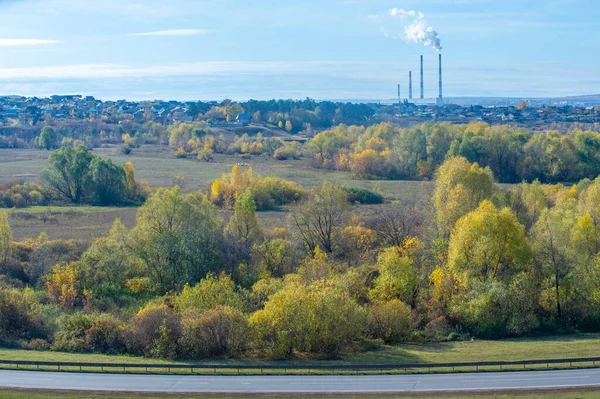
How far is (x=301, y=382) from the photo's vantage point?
75.2 feet

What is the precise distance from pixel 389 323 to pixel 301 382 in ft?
27.7

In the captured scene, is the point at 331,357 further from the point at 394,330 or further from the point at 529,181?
the point at 529,181

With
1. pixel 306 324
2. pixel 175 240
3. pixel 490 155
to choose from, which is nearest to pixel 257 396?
pixel 306 324

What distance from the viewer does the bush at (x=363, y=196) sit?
6056 centimetres

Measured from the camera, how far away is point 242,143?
103188mm

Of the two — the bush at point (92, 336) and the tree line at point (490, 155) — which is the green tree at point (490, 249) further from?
the tree line at point (490, 155)

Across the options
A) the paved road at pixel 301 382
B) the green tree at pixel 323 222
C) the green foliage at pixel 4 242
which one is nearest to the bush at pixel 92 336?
the paved road at pixel 301 382

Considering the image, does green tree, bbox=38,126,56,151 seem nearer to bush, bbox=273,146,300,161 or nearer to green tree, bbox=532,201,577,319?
bush, bbox=273,146,300,161

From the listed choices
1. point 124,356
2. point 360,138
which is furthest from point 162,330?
point 360,138

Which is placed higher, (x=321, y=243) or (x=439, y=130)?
(x=439, y=130)

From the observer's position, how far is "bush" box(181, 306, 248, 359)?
2709 cm

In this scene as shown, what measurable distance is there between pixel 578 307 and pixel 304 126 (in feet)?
380

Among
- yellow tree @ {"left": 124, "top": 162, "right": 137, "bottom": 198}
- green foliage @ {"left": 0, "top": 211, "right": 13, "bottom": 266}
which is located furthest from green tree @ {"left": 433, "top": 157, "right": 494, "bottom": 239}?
yellow tree @ {"left": 124, "top": 162, "right": 137, "bottom": 198}

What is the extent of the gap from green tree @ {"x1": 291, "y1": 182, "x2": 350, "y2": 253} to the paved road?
60.2 ft
